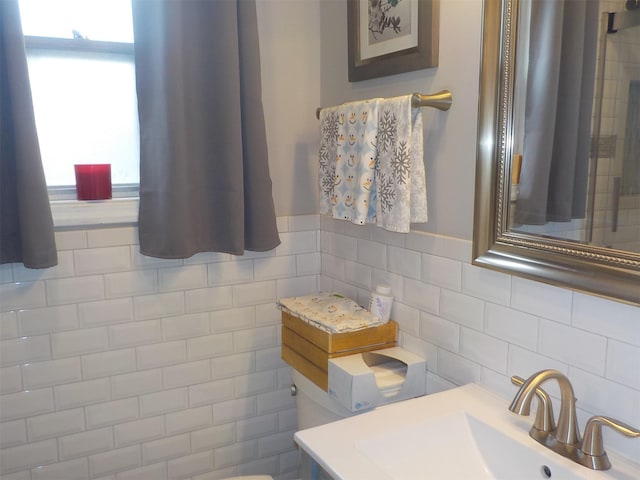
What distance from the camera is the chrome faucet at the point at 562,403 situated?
3.57 feet

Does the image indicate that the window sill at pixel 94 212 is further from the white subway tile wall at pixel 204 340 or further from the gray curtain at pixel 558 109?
Answer: the gray curtain at pixel 558 109

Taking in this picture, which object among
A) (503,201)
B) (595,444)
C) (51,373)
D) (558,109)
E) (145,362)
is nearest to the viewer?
(595,444)

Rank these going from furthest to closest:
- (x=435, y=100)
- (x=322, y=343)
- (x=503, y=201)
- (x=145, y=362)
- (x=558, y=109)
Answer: (x=145, y=362), (x=322, y=343), (x=435, y=100), (x=503, y=201), (x=558, y=109)

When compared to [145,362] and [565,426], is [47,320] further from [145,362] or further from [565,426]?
[565,426]

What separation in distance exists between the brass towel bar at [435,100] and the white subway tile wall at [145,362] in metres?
0.77

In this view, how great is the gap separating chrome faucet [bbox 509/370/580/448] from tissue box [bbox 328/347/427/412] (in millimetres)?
463


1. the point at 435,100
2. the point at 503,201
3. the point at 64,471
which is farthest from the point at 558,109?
the point at 64,471

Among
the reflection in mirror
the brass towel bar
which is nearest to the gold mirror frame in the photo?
the reflection in mirror

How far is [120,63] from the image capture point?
5.97ft

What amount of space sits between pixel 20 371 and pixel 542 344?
150cm

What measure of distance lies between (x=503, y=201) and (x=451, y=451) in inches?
23.3

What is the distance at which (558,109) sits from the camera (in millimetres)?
1177

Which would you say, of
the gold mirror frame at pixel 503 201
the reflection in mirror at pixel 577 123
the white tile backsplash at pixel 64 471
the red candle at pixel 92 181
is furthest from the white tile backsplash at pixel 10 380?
the reflection in mirror at pixel 577 123

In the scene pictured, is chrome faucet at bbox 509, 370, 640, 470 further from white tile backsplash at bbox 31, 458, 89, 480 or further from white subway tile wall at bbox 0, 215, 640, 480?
white tile backsplash at bbox 31, 458, 89, 480
